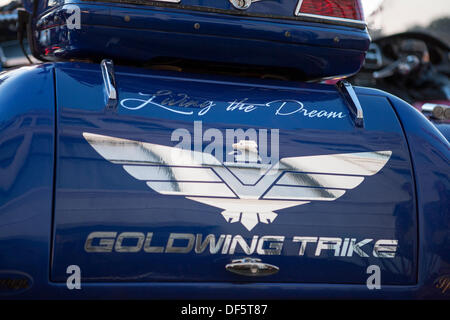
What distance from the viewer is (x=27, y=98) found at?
84.9 inches

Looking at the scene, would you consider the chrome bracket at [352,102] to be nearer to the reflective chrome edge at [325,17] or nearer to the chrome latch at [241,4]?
the reflective chrome edge at [325,17]

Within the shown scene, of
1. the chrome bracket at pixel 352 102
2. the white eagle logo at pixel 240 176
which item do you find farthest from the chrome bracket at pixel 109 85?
the chrome bracket at pixel 352 102

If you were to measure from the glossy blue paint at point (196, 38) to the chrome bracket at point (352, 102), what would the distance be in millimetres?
207

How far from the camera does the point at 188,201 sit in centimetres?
215

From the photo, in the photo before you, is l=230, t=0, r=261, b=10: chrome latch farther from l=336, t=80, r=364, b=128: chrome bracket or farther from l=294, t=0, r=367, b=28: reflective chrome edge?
l=336, t=80, r=364, b=128: chrome bracket

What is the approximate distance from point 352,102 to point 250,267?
0.84 m

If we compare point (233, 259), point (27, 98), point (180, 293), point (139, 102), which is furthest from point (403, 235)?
point (27, 98)

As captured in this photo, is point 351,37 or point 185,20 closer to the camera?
point 185,20

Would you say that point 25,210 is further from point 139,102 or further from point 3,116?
point 139,102

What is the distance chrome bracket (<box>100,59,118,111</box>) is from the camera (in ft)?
7.24

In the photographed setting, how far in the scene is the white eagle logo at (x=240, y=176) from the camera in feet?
7.04

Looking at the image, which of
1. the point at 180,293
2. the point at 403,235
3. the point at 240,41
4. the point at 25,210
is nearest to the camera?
the point at 25,210

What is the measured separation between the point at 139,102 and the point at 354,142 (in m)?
0.85

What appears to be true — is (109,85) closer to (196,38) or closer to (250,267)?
(196,38)
